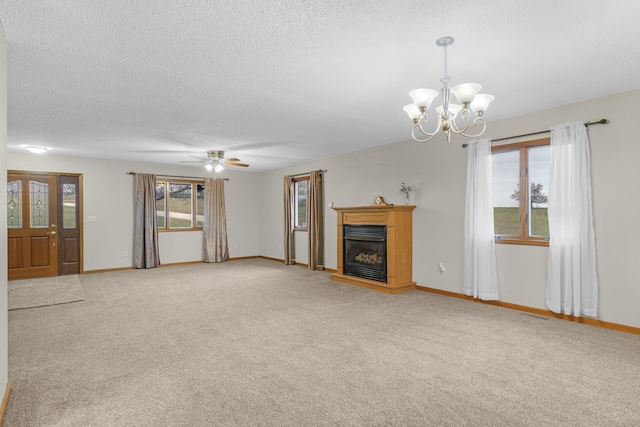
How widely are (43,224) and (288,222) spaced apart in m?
5.02

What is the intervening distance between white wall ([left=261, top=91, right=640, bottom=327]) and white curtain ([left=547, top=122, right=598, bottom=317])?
0.30 ft

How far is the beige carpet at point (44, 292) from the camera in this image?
16.4 ft

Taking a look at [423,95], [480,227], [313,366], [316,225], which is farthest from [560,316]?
[316,225]

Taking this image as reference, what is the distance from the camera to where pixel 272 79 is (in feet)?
10.8

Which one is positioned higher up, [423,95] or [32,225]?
[423,95]

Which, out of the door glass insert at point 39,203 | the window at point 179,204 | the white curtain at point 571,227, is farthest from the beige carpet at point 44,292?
the white curtain at point 571,227

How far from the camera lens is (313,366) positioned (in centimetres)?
290

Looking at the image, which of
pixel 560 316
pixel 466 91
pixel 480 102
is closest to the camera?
pixel 466 91

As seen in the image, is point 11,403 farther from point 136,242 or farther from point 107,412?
point 136,242

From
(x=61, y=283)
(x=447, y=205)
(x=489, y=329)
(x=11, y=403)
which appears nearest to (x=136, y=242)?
(x=61, y=283)

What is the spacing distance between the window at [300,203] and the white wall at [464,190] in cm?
36

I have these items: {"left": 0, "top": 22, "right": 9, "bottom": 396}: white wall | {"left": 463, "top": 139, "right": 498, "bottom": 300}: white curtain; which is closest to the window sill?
{"left": 463, "top": 139, "right": 498, "bottom": 300}: white curtain

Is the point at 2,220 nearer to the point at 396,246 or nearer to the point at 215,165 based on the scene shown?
the point at 215,165

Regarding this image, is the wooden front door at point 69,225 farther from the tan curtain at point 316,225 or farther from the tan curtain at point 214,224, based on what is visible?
the tan curtain at point 316,225
